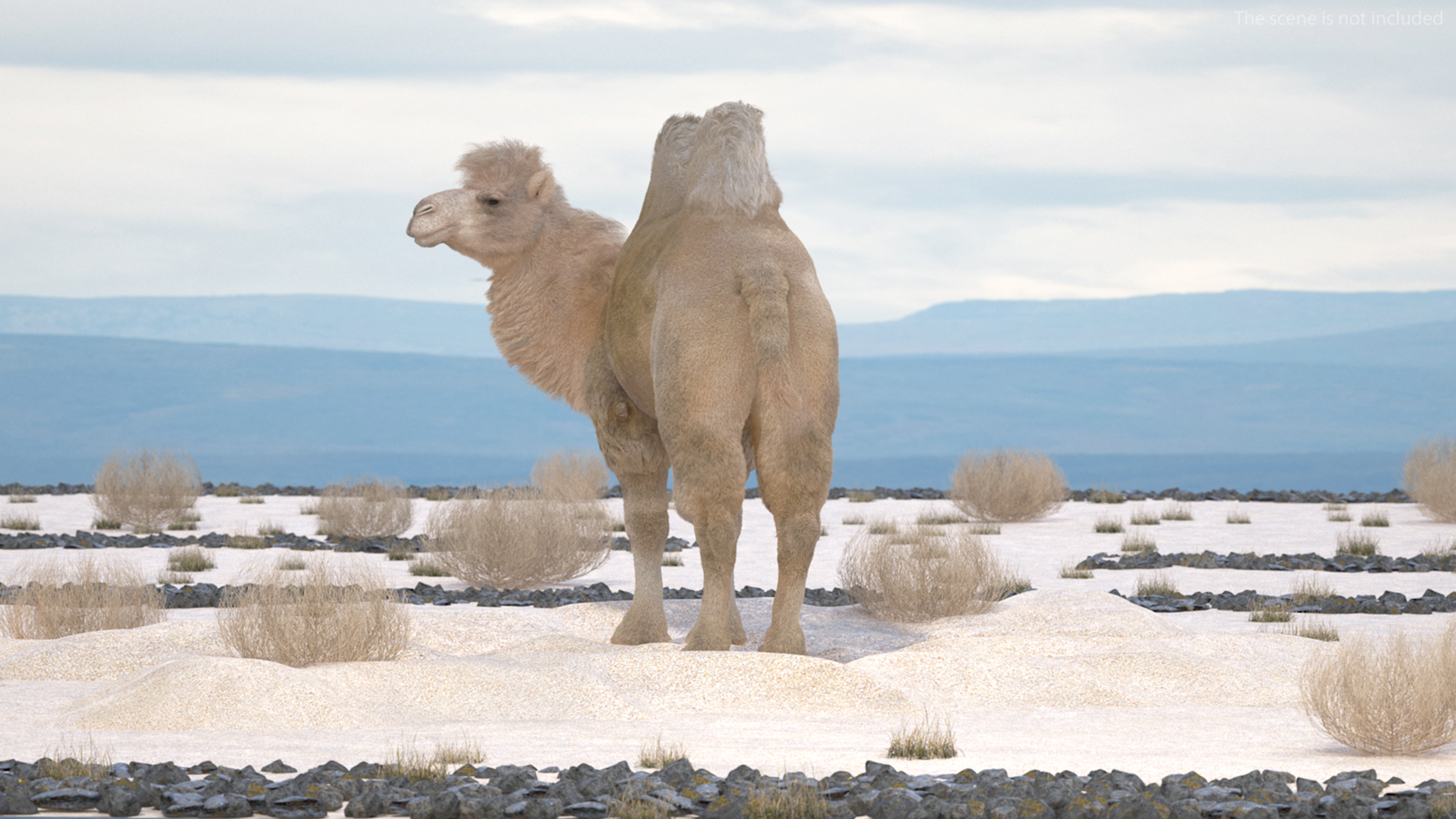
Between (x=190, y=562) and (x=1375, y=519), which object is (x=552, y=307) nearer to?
(x=190, y=562)

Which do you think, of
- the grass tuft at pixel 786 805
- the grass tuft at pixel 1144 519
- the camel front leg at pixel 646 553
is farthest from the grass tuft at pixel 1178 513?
the grass tuft at pixel 786 805

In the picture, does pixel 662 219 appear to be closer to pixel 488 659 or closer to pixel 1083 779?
pixel 488 659

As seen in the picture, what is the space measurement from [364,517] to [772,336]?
49.9 feet

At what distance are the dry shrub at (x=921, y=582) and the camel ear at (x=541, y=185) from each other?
455 centimetres

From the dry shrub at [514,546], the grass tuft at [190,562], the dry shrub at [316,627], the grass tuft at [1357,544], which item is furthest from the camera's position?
the grass tuft at [1357,544]

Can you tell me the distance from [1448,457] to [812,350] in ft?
68.9

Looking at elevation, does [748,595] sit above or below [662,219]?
below

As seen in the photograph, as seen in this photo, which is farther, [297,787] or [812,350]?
[812,350]

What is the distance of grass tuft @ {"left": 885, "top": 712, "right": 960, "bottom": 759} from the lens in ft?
24.1

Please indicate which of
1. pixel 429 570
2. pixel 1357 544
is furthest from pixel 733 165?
pixel 1357 544

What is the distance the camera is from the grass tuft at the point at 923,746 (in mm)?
7359

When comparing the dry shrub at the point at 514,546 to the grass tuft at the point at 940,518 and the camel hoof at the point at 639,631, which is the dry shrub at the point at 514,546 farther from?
the grass tuft at the point at 940,518

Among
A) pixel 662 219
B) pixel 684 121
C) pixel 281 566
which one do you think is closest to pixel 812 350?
pixel 662 219

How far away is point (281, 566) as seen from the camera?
663 inches
